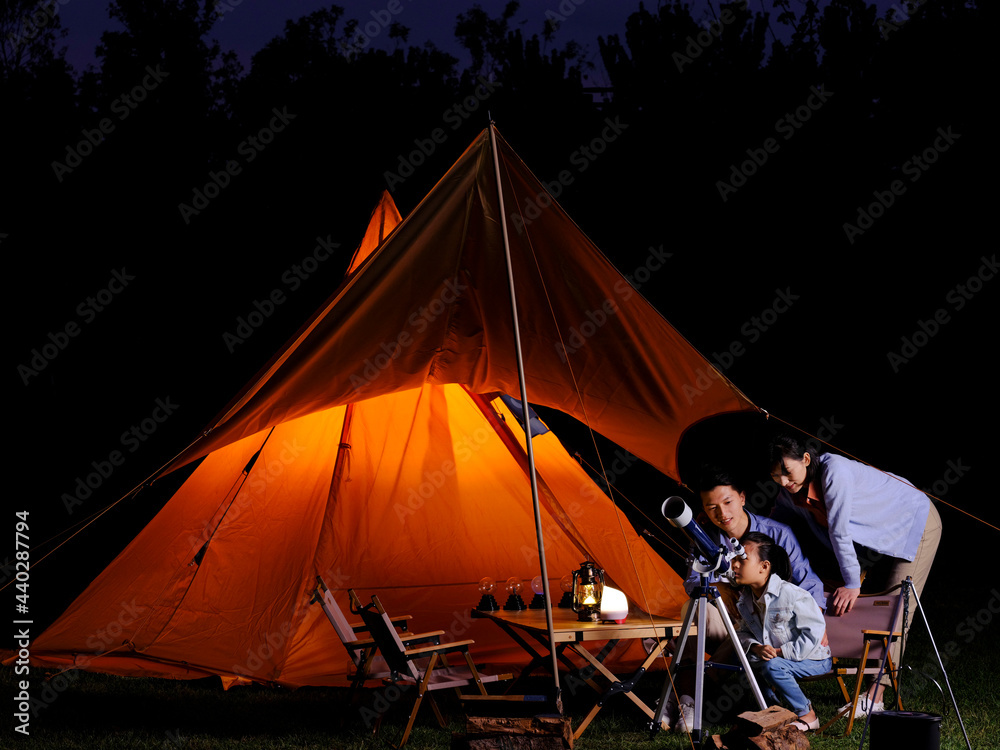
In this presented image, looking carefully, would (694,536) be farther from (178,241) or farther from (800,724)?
(178,241)

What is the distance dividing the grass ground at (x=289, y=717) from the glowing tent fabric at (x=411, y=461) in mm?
217

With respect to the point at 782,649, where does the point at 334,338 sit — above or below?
above

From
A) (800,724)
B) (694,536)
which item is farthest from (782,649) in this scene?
(694,536)

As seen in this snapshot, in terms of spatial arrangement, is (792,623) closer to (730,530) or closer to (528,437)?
(730,530)

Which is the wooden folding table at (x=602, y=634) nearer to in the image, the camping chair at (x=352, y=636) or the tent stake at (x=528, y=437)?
the tent stake at (x=528, y=437)

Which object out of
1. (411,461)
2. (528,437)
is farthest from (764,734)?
(411,461)

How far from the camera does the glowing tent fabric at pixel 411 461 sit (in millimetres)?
4223

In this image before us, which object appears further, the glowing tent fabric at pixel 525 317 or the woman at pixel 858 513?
the glowing tent fabric at pixel 525 317

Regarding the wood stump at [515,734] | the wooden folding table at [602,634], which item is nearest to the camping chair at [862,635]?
the wooden folding table at [602,634]

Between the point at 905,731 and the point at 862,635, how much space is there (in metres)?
1.44

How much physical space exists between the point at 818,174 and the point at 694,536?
29.5 ft

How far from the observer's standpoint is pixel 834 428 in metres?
11.6

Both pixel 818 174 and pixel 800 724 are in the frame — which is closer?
pixel 800 724

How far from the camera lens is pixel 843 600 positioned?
402 cm
